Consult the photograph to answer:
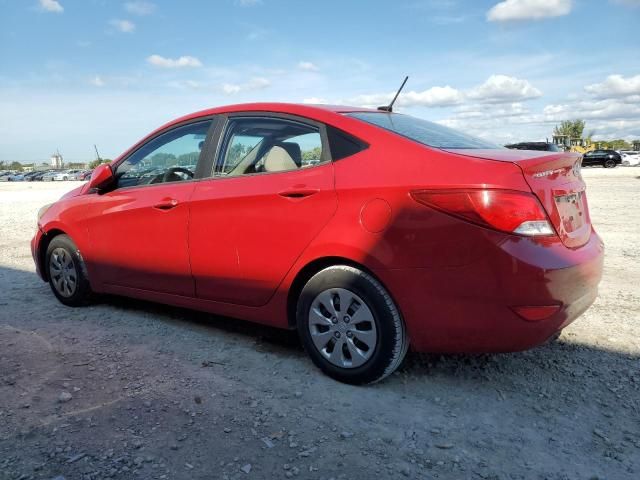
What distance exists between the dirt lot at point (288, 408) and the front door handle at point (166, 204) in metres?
0.95

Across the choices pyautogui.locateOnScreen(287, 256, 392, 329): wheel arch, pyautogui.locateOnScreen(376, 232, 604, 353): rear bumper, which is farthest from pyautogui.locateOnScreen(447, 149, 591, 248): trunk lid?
pyautogui.locateOnScreen(287, 256, 392, 329): wheel arch

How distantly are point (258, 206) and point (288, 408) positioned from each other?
4.00ft

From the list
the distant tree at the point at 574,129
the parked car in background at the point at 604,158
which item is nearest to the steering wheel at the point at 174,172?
the parked car in background at the point at 604,158

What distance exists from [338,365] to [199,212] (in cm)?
140

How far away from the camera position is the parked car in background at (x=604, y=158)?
4322cm

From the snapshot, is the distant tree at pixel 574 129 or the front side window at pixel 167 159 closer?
the front side window at pixel 167 159

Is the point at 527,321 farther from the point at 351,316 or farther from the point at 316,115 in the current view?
the point at 316,115

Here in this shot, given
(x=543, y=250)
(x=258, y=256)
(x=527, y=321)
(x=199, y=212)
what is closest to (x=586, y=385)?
(x=527, y=321)

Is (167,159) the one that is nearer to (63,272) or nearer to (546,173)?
(63,272)

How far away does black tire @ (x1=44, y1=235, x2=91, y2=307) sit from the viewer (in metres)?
4.55

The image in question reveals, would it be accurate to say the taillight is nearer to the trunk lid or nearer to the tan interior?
the trunk lid

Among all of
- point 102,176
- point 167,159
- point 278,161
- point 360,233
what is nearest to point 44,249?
point 102,176

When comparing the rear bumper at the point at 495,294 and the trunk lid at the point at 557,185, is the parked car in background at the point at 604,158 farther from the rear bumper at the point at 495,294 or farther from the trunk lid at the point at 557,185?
the rear bumper at the point at 495,294

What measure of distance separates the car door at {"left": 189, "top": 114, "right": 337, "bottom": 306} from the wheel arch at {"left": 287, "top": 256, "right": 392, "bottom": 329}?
94mm
